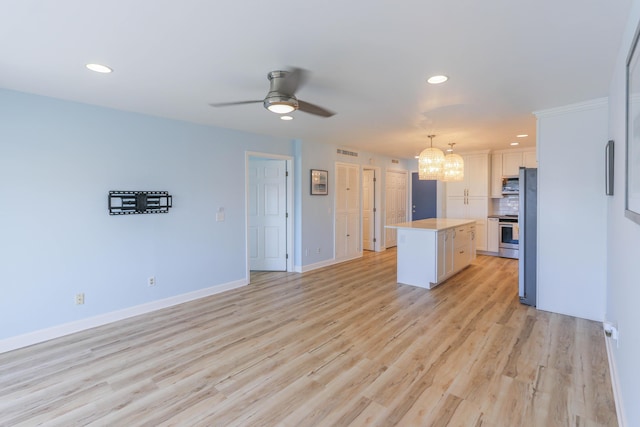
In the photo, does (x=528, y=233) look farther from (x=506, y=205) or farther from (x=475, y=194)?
(x=506, y=205)

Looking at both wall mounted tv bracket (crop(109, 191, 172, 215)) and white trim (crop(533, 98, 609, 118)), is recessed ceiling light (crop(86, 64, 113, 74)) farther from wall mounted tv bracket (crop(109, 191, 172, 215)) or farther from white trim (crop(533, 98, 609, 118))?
white trim (crop(533, 98, 609, 118))

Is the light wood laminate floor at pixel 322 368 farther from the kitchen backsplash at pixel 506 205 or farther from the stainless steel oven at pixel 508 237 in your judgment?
the kitchen backsplash at pixel 506 205

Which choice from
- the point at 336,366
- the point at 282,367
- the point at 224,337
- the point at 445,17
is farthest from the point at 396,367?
the point at 445,17

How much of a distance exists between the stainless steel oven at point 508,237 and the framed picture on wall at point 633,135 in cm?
541

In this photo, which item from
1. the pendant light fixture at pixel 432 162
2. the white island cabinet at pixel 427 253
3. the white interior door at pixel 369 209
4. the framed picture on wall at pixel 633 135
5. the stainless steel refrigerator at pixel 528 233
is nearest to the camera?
the framed picture on wall at pixel 633 135

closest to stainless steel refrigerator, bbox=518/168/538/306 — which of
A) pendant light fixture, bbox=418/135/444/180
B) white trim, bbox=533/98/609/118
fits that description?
white trim, bbox=533/98/609/118

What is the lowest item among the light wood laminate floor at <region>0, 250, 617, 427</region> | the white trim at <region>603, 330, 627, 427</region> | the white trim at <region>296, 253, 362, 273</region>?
the light wood laminate floor at <region>0, 250, 617, 427</region>

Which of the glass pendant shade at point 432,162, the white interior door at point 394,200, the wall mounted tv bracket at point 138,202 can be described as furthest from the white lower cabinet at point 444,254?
the wall mounted tv bracket at point 138,202

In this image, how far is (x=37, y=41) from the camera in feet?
6.61

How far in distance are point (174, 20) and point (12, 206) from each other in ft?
8.38

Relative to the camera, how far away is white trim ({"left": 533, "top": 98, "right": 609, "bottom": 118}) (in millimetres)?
3233

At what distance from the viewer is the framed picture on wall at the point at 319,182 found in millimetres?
5852

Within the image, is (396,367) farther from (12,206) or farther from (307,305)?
(12,206)

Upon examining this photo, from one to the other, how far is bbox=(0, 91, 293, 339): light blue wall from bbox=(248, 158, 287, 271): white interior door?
978mm
